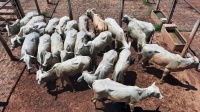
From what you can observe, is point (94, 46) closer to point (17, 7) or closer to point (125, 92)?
point (125, 92)

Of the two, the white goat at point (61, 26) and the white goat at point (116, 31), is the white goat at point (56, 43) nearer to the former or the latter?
the white goat at point (61, 26)

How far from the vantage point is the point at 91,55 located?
27.4 ft

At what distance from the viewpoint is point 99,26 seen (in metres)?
9.66

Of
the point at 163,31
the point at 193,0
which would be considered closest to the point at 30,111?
the point at 163,31

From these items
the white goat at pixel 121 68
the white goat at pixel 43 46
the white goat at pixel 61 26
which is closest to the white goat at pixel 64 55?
the white goat at pixel 43 46

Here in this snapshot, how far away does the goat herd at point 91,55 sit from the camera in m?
6.53

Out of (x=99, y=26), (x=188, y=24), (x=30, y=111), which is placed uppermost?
(x=99, y=26)

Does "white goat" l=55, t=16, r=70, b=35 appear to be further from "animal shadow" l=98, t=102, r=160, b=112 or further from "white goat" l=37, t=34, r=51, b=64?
"animal shadow" l=98, t=102, r=160, b=112

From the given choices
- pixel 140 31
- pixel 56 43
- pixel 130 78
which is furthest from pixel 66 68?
pixel 140 31

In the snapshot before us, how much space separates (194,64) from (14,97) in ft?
24.5

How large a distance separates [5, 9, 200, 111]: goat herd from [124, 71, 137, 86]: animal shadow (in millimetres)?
717

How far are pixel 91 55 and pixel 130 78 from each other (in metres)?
2.00

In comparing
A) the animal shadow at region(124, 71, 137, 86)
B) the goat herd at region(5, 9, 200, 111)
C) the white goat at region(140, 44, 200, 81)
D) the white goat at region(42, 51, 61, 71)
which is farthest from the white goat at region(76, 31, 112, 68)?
the white goat at region(140, 44, 200, 81)

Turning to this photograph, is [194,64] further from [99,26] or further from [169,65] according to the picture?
[99,26]
